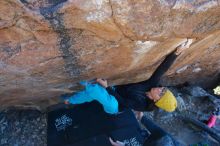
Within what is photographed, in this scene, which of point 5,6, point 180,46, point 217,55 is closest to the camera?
point 5,6

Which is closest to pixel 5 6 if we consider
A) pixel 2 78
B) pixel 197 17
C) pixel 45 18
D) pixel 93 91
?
pixel 45 18

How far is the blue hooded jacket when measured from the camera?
11.5 feet

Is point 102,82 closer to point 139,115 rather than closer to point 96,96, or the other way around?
point 96,96

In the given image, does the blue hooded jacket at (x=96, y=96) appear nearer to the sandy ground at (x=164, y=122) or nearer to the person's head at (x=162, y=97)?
the person's head at (x=162, y=97)

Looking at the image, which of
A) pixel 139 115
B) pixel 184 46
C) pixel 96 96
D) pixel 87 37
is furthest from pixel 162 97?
pixel 139 115

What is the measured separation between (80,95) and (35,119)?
3.80 ft

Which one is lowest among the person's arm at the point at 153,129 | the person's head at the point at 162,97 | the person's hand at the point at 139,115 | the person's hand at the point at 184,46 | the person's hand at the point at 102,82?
the person's arm at the point at 153,129

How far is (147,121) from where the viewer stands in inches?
179

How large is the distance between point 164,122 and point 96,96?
83.0 inches

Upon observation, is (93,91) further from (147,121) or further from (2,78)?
(147,121)

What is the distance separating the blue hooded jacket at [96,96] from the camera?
350 cm

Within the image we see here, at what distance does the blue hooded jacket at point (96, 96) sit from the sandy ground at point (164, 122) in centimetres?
93

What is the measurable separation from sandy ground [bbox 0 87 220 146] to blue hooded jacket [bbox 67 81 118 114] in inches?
36.5

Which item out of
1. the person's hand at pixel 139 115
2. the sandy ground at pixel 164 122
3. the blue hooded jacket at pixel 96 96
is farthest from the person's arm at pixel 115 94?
the sandy ground at pixel 164 122
